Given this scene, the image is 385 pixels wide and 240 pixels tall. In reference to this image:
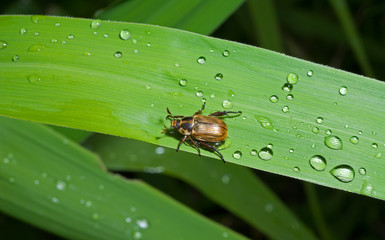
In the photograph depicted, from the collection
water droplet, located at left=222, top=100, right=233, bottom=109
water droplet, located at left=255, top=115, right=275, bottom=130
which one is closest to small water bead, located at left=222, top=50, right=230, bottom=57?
water droplet, located at left=222, top=100, right=233, bottom=109

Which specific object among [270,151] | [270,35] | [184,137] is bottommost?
[270,151]

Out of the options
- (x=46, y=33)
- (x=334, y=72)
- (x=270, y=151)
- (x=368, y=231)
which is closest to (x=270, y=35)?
(x=334, y=72)

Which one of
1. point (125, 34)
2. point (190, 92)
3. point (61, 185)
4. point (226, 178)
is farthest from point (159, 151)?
point (125, 34)

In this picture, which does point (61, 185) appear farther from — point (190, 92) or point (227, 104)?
point (227, 104)

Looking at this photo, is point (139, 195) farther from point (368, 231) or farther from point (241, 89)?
point (368, 231)

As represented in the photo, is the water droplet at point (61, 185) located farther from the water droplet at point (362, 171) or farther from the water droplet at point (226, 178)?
the water droplet at point (362, 171)

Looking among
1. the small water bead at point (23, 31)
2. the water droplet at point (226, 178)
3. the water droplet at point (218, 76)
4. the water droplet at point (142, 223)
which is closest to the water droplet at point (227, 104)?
the water droplet at point (218, 76)
